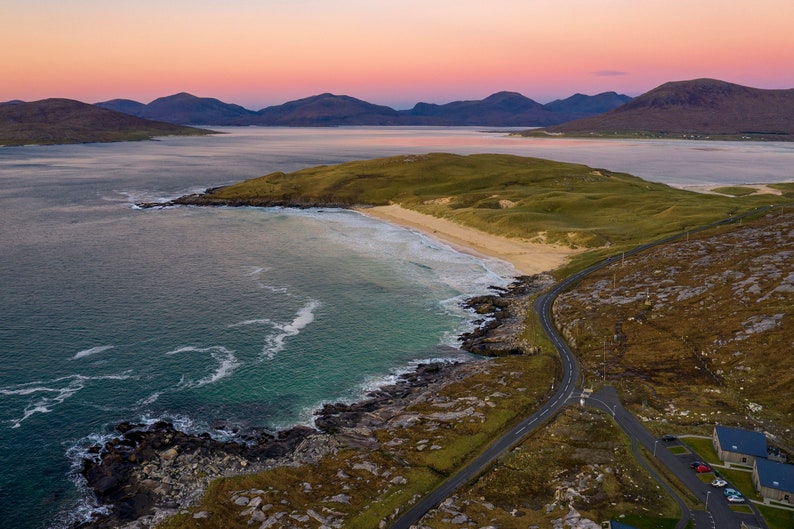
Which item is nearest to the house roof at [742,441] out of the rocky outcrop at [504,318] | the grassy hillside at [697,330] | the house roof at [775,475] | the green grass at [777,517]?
the house roof at [775,475]

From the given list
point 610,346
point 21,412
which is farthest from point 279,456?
point 610,346

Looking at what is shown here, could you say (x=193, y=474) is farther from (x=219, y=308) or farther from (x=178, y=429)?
(x=219, y=308)

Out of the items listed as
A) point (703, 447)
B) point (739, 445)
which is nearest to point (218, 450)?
point (703, 447)

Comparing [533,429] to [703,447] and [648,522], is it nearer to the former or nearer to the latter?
[648,522]

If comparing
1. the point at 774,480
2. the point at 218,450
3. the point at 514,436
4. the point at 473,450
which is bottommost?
the point at 218,450

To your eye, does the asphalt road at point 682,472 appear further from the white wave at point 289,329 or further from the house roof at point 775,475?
the white wave at point 289,329

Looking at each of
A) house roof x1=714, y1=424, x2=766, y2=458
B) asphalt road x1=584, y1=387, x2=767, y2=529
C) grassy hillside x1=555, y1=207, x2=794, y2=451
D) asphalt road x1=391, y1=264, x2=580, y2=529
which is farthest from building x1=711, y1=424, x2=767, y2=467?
asphalt road x1=391, y1=264, x2=580, y2=529

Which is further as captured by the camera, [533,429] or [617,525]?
[533,429]

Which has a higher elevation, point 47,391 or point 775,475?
point 775,475
